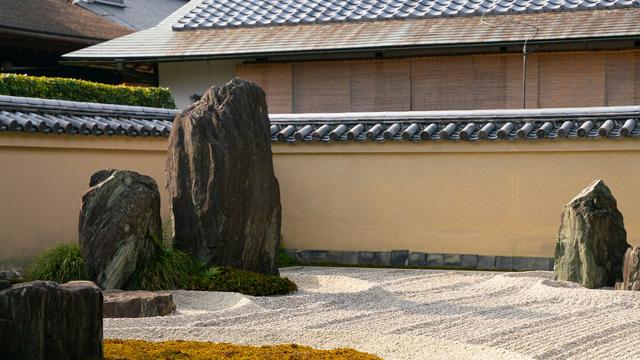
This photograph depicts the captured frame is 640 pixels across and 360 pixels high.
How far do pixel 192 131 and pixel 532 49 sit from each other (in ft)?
23.8

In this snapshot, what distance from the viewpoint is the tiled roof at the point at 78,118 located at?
13008mm

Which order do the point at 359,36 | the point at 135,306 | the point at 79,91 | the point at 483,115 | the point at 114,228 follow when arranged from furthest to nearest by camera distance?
the point at 359,36 < the point at 79,91 < the point at 483,115 < the point at 114,228 < the point at 135,306

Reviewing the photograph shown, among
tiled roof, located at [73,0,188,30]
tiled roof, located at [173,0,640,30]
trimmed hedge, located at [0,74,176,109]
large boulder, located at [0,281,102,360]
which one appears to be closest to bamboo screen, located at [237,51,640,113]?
tiled roof, located at [173,0,640,30]

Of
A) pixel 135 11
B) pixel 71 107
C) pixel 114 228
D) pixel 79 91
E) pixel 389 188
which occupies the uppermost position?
pixel 135 11

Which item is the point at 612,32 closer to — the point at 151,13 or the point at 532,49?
the point at 532,49

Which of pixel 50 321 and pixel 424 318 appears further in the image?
pixel 424 318

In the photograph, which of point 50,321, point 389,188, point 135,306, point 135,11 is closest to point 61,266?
point 135,306

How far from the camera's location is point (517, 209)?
14367mm

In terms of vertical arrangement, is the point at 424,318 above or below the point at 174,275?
below

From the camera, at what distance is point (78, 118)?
13969 mm

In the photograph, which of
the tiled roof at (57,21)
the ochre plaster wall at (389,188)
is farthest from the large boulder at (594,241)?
the tiled roof at (57,21)

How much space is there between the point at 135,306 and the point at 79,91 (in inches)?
289

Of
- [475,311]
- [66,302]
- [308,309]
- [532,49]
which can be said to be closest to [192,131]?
[308,309]

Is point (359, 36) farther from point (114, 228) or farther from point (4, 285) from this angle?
point (4, 285)
